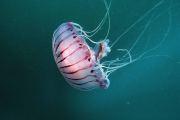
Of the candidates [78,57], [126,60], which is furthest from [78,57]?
[126,60]

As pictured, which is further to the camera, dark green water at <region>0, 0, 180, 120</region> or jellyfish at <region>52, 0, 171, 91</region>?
dark green water at <region>0, 0, 180, 120</region>

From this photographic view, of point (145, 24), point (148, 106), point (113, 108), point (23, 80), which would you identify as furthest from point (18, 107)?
point (145, 24)

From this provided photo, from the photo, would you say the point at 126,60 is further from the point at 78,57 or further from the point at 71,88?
the point at 78,57

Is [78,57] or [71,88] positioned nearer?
[78,57]

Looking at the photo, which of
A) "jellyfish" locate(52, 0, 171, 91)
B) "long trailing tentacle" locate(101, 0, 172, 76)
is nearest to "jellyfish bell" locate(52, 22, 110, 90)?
"jellyfish" locate(52, 0, 171, 91)

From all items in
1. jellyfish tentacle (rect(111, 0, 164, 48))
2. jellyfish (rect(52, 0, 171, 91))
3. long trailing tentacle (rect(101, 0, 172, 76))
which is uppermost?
jellyfish tentacle (rect(111, 0, 164, 48))

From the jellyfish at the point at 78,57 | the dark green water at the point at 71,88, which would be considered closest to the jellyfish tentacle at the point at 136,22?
the dark green water at the point at 71,88

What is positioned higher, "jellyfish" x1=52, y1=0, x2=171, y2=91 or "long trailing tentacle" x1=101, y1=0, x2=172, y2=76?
"long trailing tentacle" x1=101, y1=0, x2=172, y2=76

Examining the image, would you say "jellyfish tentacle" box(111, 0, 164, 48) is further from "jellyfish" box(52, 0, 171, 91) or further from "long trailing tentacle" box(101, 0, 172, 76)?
"jellyfish" box(52, 0, 171, 91)

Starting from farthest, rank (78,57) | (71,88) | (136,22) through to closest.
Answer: (71,88), (136,22), (78,57)
